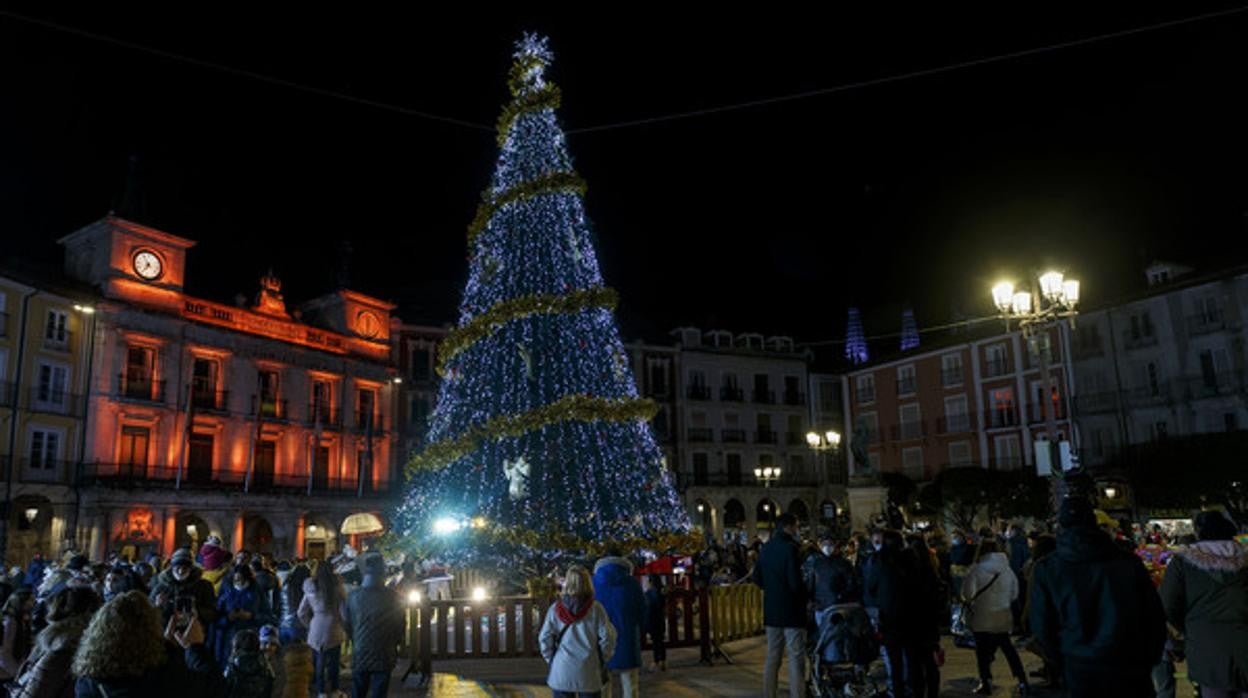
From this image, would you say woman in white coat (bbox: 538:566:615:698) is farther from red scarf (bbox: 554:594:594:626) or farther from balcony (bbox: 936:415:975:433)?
balcony (bbox: 936:415:975:433)

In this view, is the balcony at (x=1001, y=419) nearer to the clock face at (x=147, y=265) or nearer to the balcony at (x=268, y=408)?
the balcony at (x=268, y=408)

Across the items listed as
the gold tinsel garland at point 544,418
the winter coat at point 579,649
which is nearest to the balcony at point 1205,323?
the gold tinsel garland at point 544,418

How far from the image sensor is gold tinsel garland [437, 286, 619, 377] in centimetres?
1568

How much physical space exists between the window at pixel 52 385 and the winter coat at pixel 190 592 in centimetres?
2978

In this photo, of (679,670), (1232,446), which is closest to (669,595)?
(679,670)

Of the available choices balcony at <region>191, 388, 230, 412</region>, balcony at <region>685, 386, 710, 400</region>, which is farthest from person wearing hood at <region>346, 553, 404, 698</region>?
balcony at <region>685, 386, 710, 400</region>

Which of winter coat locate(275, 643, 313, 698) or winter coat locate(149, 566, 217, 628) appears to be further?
winter coat locate(149, 566, 217, 628)

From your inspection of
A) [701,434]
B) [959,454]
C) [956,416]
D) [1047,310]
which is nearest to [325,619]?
[1047,310]

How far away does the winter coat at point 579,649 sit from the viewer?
6355mm

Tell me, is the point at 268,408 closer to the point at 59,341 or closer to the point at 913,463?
the point at 59,341

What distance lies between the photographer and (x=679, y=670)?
11820 mm

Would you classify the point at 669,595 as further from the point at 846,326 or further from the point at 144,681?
Answer: the point at 846,326

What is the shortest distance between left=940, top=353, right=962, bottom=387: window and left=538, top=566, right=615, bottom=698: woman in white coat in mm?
45925

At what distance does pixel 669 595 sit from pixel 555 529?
2.50m
